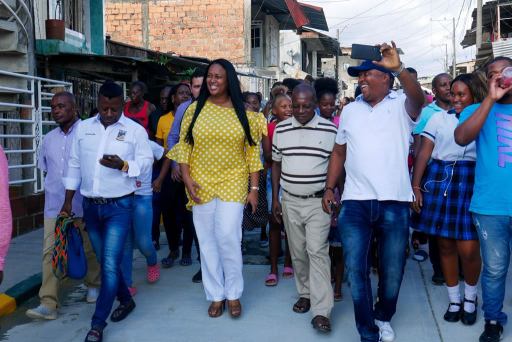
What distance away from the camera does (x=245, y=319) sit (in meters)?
4.51

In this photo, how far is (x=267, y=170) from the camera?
20.5 ft

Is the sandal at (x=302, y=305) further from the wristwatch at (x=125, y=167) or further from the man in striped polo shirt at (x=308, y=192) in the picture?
the wristwatch at (x=125, y=167)

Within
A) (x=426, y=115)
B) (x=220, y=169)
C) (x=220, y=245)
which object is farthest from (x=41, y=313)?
(x=426, y=115)

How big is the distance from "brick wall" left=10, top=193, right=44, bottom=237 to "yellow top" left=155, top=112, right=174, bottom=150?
7.97 feet

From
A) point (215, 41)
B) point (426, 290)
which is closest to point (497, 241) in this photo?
point (426, 290)

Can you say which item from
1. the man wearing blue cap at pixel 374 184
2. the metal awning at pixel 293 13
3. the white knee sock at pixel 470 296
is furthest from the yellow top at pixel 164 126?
the metal awning at pixel 293 13

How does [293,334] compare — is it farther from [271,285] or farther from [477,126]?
[477,126]

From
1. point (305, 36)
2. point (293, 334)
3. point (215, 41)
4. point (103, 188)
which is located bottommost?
point (293, 334)

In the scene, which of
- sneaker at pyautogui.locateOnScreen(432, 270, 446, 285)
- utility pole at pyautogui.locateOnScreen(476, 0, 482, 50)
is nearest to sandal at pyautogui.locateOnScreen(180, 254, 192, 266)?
sneaker at pyautogui.locateOnScreen(432, 270, 446, 285)

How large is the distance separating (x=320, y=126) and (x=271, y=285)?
176 centimetres

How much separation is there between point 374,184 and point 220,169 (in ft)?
4.13

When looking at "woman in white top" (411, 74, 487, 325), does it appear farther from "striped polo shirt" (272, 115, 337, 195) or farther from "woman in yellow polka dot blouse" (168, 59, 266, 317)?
"woman in yellow polka dot blouse" (168, 59, 266, 317)

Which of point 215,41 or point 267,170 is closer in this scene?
point 267,170

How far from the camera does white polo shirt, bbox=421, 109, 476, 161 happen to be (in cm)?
435
